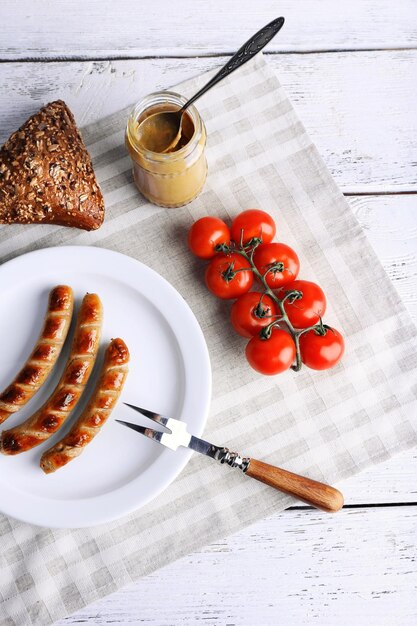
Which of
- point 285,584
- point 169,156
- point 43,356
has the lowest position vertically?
point 285,584

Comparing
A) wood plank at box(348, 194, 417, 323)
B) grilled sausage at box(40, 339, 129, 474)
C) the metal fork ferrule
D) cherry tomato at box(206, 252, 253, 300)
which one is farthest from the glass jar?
the metal fork ferrule

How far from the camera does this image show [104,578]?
2.26m

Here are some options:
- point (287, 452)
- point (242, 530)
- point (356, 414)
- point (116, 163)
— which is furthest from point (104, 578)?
point (116, 163)

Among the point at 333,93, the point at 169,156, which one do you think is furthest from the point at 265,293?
the point at 333,93

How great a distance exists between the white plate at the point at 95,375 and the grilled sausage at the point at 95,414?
9cm

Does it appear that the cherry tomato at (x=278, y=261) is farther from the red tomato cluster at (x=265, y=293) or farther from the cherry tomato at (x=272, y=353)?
the cherry tomato at (x=272, y=353)

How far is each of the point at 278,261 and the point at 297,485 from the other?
78 cm

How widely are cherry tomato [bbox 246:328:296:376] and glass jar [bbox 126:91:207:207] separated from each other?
604 mm

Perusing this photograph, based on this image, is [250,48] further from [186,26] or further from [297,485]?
[297,485]

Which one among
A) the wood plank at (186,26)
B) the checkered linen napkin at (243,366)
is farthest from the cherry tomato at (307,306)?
the wood plank at (186,26)

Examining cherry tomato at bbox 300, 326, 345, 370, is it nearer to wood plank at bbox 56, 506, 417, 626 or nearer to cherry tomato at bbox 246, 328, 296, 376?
cherry tomato at bbox 246, 328, 296, 376

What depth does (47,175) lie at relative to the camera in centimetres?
217

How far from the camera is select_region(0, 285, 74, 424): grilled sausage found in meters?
2.17

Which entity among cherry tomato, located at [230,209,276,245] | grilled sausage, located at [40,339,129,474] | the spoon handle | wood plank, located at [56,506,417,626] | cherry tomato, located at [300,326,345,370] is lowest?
wood plank, located at [56,506,417,626]
